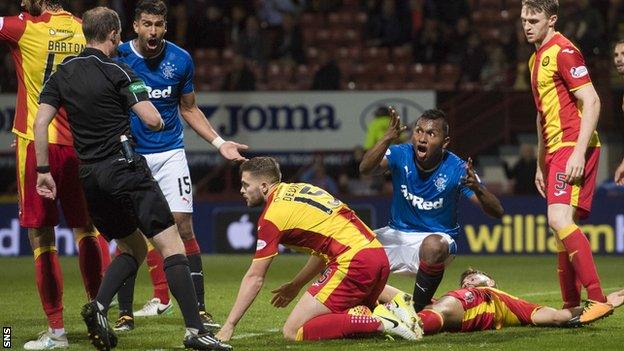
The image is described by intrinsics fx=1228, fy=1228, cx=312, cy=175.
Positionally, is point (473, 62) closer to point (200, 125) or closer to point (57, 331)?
point (200, 125)

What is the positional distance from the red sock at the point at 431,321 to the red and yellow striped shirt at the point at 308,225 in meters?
0.61

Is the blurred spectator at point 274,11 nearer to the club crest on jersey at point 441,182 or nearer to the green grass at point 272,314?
the green grass at point 272,314

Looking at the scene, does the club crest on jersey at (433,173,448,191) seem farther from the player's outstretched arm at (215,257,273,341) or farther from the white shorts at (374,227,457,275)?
the player's outstretched arm at (215,257,273,341)

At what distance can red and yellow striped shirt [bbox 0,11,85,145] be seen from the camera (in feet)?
26.6

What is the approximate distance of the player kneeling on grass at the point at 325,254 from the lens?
25.0 ft

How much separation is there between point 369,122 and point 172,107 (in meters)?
11.3

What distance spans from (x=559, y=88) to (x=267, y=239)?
2256 millimetres

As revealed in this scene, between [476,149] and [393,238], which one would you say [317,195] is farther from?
[476,149]

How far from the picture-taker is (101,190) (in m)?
7.28

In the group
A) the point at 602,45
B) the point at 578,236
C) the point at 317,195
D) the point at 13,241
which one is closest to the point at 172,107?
the point at 317,195

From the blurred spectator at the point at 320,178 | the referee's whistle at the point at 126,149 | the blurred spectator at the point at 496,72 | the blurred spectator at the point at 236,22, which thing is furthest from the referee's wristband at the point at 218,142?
the blurred spectator at the point at 236,22

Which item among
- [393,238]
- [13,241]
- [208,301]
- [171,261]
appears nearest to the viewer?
[171,261]

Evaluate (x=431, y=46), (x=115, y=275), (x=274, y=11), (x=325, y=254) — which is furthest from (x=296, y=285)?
(x=274, y=11)

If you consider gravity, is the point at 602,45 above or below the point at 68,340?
above
